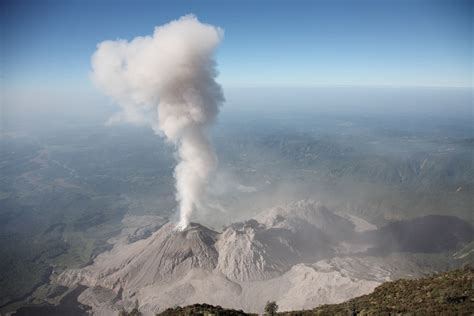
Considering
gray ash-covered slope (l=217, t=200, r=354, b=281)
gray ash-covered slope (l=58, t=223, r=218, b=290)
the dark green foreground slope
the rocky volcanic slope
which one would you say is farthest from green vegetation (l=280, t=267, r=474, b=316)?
gray ash-covered slope (l=58, t=223, r=218, b=290)

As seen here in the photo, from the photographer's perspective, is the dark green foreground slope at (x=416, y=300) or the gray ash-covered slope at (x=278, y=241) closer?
the dark green foreground slope at (x=416, y=300)

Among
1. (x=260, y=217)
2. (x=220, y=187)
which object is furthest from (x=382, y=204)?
(x=220, y=187)

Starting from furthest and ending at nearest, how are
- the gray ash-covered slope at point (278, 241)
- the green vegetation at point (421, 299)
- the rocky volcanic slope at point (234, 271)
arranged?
the gray ash-covered slope at point (278, 241) → the rocky volcanic slope at point (234, 271) → the green vegetation at point (421, 299)

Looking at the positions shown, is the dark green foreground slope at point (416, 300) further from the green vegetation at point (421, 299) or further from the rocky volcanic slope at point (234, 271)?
the rocky volcanic slope at point (234, 271)

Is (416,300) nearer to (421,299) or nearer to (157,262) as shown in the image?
(421,299)

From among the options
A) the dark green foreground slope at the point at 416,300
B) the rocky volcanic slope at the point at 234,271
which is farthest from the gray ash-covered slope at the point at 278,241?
the dark green foreground slope at the point at 416,300
